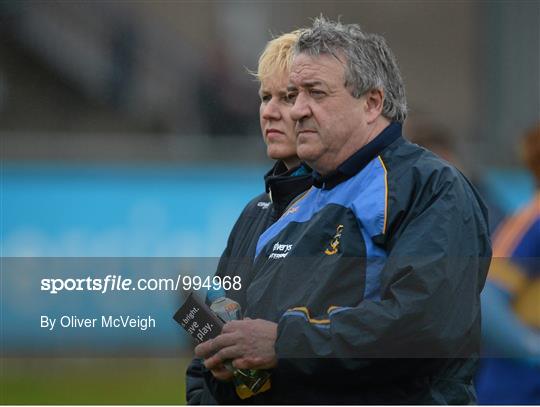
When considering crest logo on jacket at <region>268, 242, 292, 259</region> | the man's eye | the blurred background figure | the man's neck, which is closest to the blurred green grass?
the blurred background figure

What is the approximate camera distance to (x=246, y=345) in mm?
2252

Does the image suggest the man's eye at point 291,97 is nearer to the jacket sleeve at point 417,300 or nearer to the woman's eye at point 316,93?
the woman's eye at point 316,93

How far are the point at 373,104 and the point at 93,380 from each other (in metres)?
2.40

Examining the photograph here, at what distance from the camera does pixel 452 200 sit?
2.20 m

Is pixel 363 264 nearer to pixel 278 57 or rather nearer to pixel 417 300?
pixel 417 300

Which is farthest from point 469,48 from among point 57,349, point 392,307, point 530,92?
point 392,307

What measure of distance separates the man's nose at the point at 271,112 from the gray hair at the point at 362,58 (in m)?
0.35

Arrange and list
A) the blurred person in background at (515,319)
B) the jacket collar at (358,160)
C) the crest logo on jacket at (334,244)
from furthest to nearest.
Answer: the blurred person in background at (515,319), the jacket collar at (358,160), the crest logo on jacket at (334,244)

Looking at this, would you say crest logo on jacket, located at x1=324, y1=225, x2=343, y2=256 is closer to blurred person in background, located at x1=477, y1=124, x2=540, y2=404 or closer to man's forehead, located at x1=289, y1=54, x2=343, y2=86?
man's forehead, located at x1=289, y1=54, x2=343, y2=86

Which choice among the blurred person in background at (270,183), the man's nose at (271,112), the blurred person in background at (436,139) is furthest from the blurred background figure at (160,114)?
the man's nose at (271,112)

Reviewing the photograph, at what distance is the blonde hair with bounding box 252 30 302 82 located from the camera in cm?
274

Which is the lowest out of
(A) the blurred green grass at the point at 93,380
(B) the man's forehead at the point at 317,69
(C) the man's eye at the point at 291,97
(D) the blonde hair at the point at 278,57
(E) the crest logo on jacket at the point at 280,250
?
(E) the crest logo on jacket at the point at 280,250

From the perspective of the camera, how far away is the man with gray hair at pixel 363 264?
7.04 feet

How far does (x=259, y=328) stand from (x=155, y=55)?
406 centimetres
